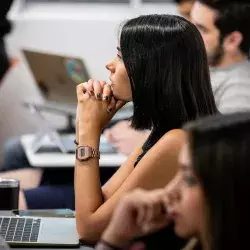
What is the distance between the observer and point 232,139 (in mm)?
1022

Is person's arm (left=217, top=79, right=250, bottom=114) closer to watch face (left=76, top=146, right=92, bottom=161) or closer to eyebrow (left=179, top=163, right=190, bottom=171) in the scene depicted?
watch face (left=76, top=146, right=92, bottom=161)

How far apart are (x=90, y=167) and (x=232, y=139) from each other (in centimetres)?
78

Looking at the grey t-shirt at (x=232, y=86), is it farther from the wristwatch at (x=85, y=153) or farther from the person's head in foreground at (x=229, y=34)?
the wristwatch at (x=85, y=153)

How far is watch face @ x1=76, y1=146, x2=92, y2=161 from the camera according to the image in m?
1.77

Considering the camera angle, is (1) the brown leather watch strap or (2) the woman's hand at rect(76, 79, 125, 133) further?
(2) the woman's hand at rect(76, 79, 125, 133)

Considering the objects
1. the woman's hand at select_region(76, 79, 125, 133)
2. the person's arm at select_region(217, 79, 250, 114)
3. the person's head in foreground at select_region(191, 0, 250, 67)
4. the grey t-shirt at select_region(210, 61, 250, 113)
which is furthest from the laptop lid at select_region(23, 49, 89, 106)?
the woman's hand at select_region(76, 79, 125, 133)

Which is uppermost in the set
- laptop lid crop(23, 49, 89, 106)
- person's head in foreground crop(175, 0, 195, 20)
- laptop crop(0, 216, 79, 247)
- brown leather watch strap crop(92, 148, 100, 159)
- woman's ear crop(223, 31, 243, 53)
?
person's head in foreground crop(175, 0, 195, 20)

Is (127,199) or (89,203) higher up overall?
(127,199)

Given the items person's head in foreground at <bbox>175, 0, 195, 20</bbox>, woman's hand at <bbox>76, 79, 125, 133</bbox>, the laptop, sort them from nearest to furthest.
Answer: the laptop, woman's hand at <bbox>76, 79, 125, 133</bbox>, person's head in foreground at <bbox>175, 0, 195, 20</bbox>

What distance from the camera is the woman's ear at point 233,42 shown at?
2.77 m

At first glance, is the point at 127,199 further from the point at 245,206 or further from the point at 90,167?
the point at 90,167

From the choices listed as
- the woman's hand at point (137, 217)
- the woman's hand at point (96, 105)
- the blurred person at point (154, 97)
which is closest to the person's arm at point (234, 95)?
the woman's hand at point (96, 105)

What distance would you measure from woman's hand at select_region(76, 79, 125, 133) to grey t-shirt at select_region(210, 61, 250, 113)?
500mm

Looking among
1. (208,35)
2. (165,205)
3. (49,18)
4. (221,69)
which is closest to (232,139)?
(165,205)
